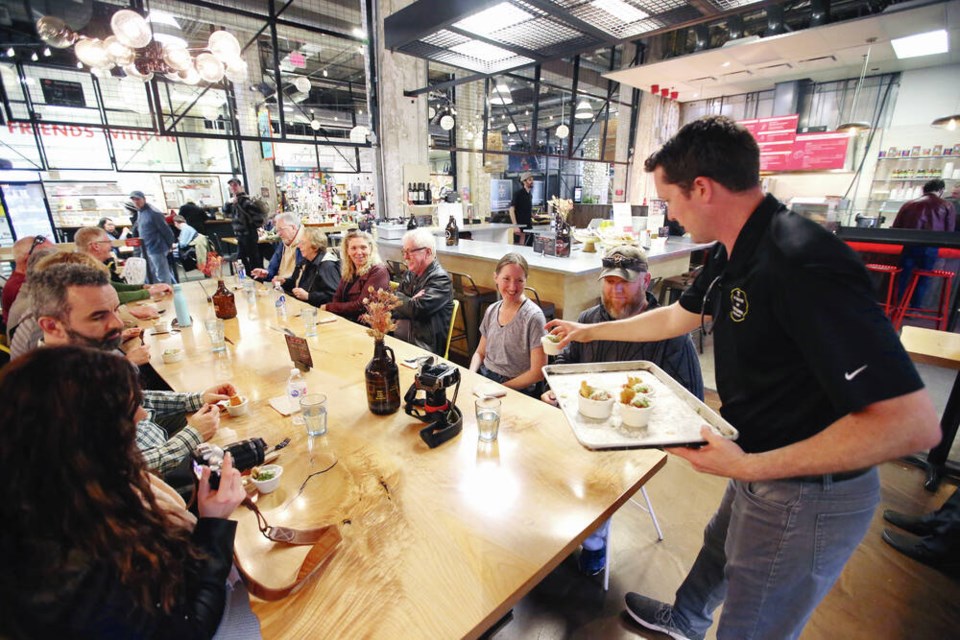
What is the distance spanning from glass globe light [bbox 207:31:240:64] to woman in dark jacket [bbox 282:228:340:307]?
6.08 feet

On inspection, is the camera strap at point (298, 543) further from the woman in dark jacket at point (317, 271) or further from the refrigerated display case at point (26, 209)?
the refrigerated display case at point (26, 209)

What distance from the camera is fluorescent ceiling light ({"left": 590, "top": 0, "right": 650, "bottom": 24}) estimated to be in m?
2.29

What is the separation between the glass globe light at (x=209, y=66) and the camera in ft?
13.8

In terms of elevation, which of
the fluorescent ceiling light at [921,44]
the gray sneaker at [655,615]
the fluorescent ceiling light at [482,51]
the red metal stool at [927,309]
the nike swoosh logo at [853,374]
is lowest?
the gray sneaker at [655,615]

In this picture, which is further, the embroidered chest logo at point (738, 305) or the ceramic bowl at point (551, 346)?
the ceramic bowl at point (551, 346)

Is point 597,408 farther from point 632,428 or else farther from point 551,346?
point 551,346

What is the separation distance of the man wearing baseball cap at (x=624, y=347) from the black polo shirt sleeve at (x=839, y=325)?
95 cm

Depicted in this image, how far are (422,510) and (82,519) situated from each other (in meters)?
0.67

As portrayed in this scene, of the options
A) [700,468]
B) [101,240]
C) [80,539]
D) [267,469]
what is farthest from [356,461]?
[101,240]

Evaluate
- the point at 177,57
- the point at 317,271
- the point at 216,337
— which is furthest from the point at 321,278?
the point at 177,57

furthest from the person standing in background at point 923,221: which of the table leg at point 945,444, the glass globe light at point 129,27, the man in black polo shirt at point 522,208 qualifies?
Answer: the glass globe light at point 129,27

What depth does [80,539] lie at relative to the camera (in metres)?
0.68

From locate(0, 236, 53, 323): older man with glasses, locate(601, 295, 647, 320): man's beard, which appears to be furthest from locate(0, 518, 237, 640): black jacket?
locate(0, 236, 53, 323): older man with glasses

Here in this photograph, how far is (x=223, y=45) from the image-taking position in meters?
3.96
